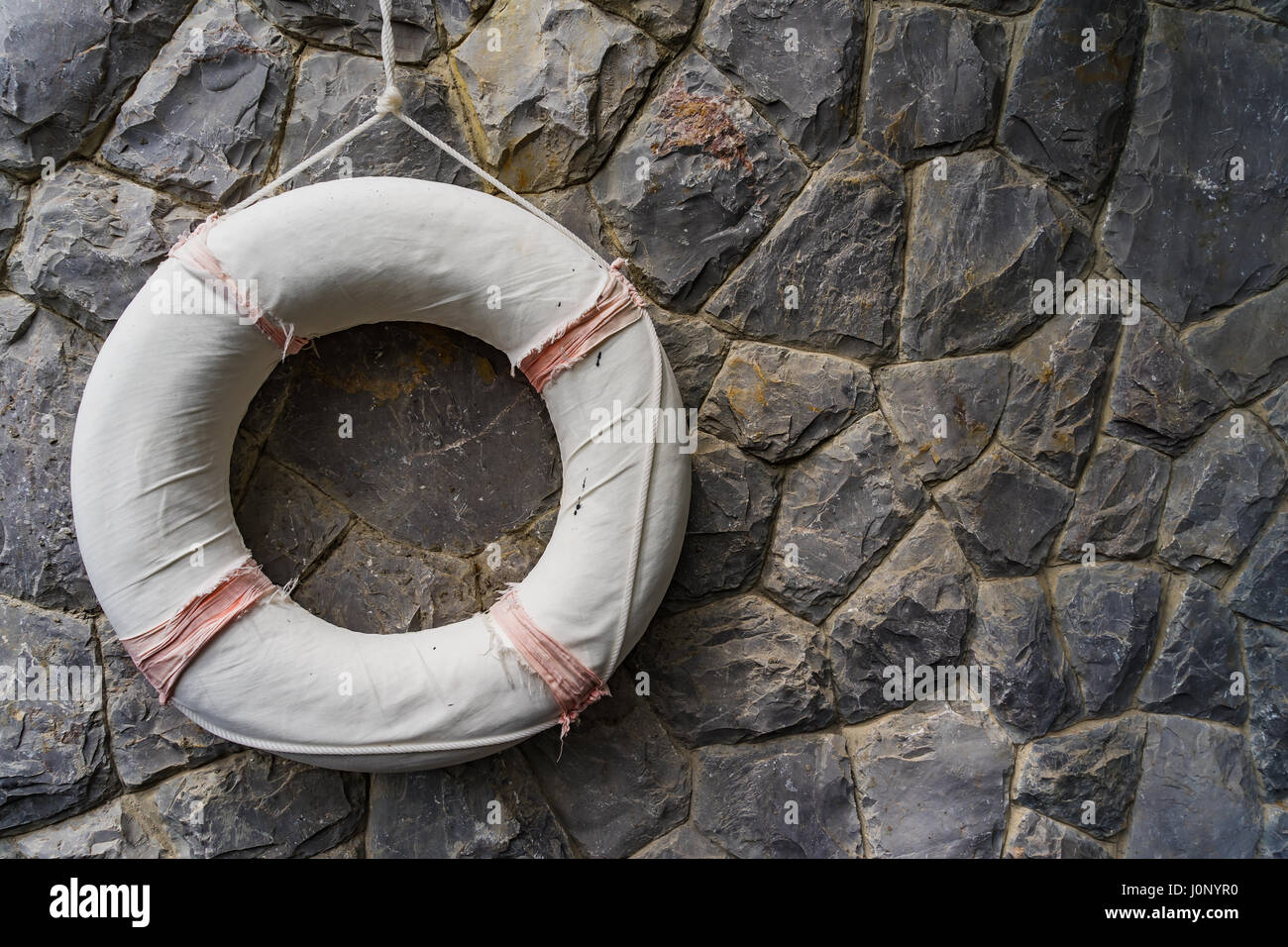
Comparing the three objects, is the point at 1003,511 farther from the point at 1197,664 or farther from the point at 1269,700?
the point at 1269,700

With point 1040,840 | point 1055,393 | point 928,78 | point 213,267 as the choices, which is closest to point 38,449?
point 213,267

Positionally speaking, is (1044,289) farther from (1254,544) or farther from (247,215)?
A: (247,215)

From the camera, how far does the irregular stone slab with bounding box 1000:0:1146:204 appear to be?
1.70 metres

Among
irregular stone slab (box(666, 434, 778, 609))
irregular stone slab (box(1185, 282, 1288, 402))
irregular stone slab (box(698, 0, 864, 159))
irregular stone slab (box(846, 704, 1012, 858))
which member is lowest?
irregular stone slab (box(846, 704, 1012, 858))

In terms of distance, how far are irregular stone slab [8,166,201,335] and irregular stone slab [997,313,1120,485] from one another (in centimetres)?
151

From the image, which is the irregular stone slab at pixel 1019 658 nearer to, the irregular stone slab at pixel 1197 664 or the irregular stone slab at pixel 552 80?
the irregular stone slab at pixel 1197 664

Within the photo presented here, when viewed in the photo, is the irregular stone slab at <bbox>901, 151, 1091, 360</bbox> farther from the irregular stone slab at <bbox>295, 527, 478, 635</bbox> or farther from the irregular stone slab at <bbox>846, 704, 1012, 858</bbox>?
the irregular stone slab at <bbox>295, 527, 478, 635</bbox>

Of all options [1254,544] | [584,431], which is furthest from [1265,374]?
[584,431]

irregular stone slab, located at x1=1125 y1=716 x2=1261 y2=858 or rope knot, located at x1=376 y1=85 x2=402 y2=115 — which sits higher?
rope knot, located at x1=376 y1=85 x2=402 y2=115

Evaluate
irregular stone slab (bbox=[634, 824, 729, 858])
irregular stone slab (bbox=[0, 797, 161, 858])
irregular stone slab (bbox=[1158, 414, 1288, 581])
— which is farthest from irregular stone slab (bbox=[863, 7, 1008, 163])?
irregular stone slab (bbox=[0, 797, 161, 858])

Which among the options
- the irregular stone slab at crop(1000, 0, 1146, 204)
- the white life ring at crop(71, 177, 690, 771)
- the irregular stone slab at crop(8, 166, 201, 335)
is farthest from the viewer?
the irregular stone slab at crop(1000, 0, 1146, 204)

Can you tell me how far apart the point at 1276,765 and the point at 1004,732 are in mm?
541

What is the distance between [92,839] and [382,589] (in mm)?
652

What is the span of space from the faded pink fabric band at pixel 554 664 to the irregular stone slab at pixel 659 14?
1022 millimetres
